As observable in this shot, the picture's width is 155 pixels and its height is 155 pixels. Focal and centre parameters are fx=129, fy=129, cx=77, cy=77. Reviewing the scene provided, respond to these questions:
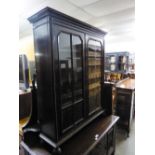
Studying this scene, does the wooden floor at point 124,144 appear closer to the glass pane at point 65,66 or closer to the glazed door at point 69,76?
the glazed door at point 69,76

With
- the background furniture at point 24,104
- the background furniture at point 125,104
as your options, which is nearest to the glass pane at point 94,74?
the background furniture at point 24,104

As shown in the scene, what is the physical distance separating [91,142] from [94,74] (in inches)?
33.1

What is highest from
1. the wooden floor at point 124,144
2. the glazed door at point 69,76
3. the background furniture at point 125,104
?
the glazed door at point 69,76

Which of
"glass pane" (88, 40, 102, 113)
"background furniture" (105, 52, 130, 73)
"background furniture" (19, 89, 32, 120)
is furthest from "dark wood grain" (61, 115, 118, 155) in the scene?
"background furniture" (105, 52, 130, 73)

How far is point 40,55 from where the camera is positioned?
4.02 ft

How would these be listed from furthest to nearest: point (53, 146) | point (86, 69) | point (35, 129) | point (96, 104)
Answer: point (96, 104) < point (86, 69) < point (35, 129) < point (53, 146)

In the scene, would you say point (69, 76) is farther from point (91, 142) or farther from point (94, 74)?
point (91, 142)

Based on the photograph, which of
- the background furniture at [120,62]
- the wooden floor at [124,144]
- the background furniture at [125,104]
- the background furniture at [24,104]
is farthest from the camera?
the background furniture at [120,62]

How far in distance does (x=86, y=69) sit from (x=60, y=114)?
2.02 ft

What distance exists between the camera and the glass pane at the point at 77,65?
139 centimetres

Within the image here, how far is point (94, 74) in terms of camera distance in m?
1.78
